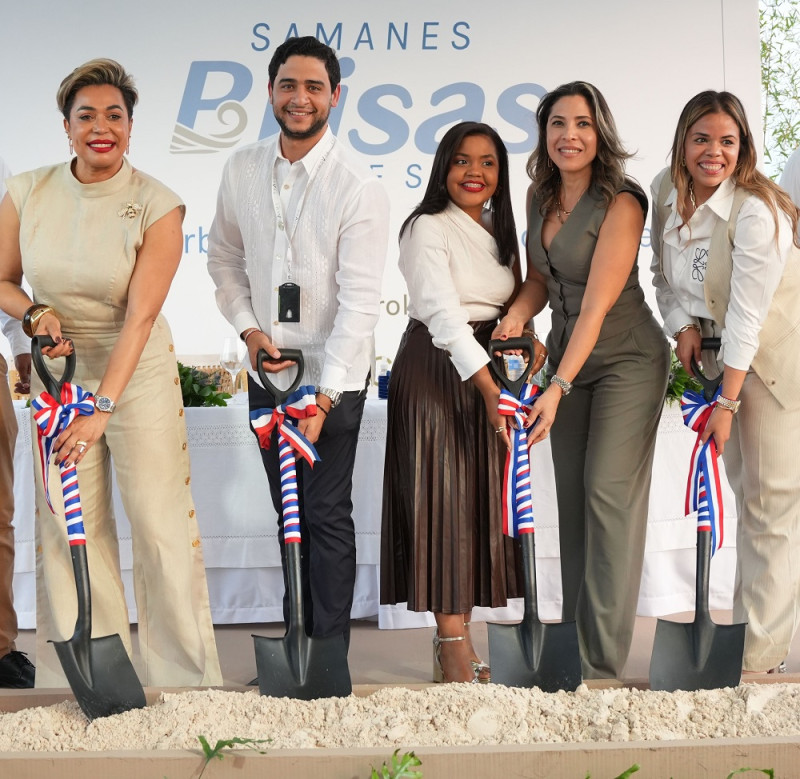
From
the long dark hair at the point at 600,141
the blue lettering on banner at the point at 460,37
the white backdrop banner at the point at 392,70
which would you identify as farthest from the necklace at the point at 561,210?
the blue lettering on banner at the point at 460,37

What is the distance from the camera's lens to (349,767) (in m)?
1.66

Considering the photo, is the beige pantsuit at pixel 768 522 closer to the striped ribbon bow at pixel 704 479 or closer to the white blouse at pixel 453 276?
the striped ribbon bow at pixel 704 479

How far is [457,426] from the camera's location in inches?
110

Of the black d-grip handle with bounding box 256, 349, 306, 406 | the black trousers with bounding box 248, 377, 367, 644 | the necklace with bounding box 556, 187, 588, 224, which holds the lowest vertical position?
the black trousers with bounding box 248, 377, 367, 644

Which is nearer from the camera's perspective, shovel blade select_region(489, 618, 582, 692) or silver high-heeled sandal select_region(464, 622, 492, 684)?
shovel blade select_region(489, 618, 582, 692)

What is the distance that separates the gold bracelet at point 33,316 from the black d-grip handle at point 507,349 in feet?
3.57

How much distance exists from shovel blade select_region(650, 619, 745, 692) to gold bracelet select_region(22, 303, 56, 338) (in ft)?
5.26

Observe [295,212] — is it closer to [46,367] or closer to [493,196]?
[493,196]

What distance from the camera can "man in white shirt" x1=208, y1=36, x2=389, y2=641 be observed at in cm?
259

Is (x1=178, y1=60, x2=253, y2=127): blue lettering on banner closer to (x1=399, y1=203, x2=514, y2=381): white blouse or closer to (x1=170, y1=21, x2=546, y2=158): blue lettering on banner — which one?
(x1=170, y1=21, x2=546, y2=158): blue lettering on banner

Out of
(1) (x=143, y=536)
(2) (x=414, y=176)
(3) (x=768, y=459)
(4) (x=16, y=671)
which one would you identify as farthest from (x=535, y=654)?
(2) (x=414, y=176)

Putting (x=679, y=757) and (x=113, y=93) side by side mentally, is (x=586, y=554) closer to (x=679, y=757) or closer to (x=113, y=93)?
(x=679, y=757)

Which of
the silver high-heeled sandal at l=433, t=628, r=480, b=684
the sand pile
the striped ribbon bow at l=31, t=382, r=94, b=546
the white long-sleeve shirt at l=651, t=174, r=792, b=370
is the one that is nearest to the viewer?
the sand pile

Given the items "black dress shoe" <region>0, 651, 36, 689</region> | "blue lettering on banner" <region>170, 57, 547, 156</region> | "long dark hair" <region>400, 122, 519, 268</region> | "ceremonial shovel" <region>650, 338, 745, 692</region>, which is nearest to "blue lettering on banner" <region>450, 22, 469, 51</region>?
"blue lettering on banner" <region>170, 57, 547, 156</region>
